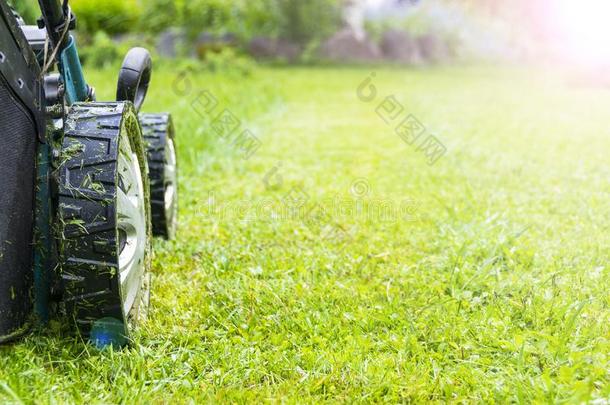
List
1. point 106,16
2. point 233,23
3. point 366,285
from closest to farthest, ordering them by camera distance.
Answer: point 366,285, point 106,16, point 233,23

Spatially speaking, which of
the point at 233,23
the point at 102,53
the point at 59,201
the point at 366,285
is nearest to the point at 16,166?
the point at 59,201

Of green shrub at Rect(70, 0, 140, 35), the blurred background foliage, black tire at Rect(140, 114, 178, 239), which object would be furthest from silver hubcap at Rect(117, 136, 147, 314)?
green shrub at Rect(70, 0, 140, 35)

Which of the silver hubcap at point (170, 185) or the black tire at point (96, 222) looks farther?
the silver hubcap at point (170, 185)

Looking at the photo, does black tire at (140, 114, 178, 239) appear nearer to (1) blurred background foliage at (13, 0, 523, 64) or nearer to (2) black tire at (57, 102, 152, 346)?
(2) black tire at (57, 102, 152, 346)

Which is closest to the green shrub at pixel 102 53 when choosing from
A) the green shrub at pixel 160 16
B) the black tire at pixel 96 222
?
the green shrub at pixel 160 16

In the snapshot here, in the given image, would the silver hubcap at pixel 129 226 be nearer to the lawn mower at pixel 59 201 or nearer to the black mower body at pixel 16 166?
the lawn mower at pixel 59 201

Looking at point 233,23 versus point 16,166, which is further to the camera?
point 233,23

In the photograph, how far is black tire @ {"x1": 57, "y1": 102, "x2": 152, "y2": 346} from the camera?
1.56 meters

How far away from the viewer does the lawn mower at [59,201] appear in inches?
61.2

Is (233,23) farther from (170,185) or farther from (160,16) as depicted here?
(170,185)

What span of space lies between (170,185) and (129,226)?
1.14 m

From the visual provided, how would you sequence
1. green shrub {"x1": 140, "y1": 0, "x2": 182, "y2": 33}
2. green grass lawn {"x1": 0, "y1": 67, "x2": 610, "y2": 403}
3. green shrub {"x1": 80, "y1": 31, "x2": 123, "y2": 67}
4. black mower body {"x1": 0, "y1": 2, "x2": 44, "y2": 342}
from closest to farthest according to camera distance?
black mower body {"x1": 0, "y1": 2, "x2": 44, "y2": 342} → green grass lawn {"x1": 0, "y1": 67, "x2": 610, "y2": 403} → green shrub {"x1": 80, "y1": 31, "x2": 123, "y2": 67} → green shrub {"x1": 140, "y1": 0, "x2": 182, "y2": 33}

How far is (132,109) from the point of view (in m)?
1.86

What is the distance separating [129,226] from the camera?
5.78ft
